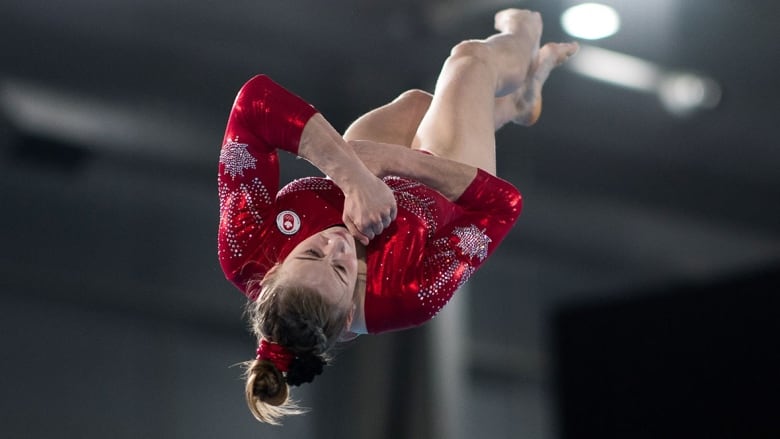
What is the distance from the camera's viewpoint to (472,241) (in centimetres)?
187

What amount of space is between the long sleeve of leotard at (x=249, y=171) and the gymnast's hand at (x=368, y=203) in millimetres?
157

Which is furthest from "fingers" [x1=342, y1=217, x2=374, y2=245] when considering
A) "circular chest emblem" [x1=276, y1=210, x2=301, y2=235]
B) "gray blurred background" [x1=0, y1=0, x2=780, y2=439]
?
"gray blurred background" [x1=0, y1=0, x2=780, y2=439]

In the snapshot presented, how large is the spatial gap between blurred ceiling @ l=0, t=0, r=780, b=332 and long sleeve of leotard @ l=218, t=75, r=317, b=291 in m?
1.71

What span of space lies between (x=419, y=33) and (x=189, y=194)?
119 cm

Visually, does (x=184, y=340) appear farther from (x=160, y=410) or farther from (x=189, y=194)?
(x=189, y=194)

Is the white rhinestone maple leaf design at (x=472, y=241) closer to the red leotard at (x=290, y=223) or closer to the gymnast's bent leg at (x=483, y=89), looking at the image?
the red leotard at (x=290, y=223)

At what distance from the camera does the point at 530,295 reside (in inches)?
171

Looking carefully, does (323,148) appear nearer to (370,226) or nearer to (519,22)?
(370,226)

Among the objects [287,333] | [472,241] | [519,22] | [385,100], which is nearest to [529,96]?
[519,22]

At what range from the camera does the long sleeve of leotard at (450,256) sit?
178cm

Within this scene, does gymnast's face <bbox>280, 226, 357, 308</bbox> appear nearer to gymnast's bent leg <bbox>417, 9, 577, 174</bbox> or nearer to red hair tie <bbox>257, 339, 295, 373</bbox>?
red hair tie <bbox>257, 339, 295, 373</bbox>

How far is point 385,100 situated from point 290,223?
2.38 m

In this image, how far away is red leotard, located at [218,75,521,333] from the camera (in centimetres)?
175

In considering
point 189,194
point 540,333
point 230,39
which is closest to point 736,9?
point 540,333
